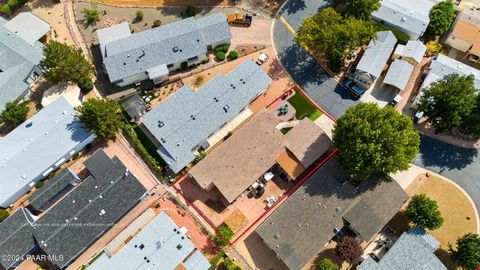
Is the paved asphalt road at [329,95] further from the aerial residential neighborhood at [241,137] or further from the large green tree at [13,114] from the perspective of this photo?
the large green tree at [13,114]

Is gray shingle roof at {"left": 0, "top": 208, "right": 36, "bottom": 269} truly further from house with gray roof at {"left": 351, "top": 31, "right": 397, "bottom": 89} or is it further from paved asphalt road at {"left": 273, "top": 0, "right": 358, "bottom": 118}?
house with gray roof at {"left": 351, "top": 31, "right": 397, "bottom": 89}

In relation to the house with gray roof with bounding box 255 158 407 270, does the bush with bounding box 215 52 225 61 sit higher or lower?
higher

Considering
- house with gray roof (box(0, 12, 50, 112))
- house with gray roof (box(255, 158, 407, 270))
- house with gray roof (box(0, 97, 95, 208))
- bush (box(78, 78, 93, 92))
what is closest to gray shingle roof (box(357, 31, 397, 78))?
house with gray roof (box(255, 158, 407, 270))

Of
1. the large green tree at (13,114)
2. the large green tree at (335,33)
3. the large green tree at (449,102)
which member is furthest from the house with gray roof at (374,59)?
the large green tree at (13,114)

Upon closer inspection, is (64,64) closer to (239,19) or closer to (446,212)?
(239,19)

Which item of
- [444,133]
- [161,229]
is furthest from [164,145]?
[444,133]

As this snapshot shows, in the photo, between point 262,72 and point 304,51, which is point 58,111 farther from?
point 304,51
